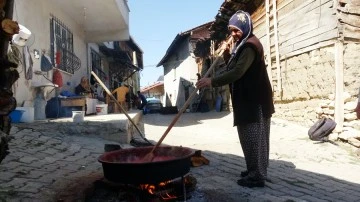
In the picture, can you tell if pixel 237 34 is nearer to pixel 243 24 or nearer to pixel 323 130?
pixel 243 24

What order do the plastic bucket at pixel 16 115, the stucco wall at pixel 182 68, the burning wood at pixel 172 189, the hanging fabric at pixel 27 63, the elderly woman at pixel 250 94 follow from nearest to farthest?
the burning wood at pixel 172 189, the elderly woman at pixel 250 94, the plastic bucket at pixel 16 115, the hanging fabric at pixel 27 63, the stucco wall at pixel 182 68

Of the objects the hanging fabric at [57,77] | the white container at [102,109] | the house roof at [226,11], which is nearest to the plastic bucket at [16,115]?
the hanging fabric at [57,77]

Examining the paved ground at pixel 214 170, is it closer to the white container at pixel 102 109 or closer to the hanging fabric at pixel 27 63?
the hanging fabric at pixel 27 63

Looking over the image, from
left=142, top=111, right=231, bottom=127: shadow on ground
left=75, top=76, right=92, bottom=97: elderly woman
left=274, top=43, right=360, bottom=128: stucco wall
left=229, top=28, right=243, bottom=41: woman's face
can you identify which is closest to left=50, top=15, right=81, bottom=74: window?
left=75, top=76, right=92, bottom=97: elderly woman

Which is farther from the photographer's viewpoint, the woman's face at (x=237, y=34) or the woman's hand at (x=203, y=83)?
the woman's face at (x=237, y=34)

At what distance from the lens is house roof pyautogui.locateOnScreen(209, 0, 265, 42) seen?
41.7 feet

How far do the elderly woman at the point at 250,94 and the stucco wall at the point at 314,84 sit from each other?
14.1 feet

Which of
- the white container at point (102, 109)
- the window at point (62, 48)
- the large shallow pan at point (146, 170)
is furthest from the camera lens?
the white container at point (102, 109)

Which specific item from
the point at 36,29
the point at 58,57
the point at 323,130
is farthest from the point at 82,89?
the point at 323,130

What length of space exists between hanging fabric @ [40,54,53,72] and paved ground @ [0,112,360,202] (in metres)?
2.86

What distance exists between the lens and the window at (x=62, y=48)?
942 cm

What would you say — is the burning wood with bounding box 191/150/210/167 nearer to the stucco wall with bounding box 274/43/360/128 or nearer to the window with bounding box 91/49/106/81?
the stucco wall with bounding box 274/43/360/128

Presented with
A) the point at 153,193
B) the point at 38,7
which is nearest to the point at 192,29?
the point at 38,7

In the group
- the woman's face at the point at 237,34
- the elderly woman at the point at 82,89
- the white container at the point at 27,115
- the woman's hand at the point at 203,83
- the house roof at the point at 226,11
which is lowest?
the white container at the point at 27,115
